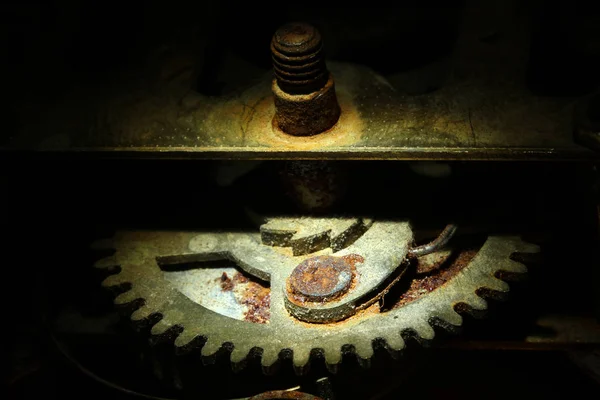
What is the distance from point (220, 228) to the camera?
2971mm

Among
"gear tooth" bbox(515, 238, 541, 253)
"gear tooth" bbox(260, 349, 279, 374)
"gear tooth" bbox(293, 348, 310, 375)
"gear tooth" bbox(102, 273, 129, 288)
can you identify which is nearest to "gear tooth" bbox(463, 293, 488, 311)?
"gear tooth" bbox(515, 238, 541, 253)

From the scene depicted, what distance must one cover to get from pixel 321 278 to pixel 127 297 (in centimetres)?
79

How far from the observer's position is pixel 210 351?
2.38 metres

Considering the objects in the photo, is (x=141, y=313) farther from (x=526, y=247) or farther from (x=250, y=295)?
(x=526, y=247)

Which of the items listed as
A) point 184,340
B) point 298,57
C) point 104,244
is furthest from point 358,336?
point 104,244

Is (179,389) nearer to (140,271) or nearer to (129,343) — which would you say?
(129,343)

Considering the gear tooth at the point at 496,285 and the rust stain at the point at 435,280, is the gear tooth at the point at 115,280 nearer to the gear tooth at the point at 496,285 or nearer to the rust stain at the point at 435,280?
the rust stain at the point at 435,280

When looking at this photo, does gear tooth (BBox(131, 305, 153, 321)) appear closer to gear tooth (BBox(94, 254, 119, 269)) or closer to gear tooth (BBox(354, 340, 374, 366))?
gear tooth (BBox(94, 254, 119, 269))

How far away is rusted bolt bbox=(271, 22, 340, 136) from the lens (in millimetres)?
2238

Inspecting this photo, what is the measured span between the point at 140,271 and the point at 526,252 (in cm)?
158

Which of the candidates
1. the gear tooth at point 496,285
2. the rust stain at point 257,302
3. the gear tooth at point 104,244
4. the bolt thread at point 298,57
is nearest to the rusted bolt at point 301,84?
the bolt thread at point 298,57

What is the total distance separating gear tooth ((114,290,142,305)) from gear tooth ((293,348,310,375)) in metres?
0.71

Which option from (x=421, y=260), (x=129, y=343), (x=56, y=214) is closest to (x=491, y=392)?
(x=421, y=260)

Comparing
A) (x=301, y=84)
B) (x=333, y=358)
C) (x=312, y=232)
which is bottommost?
(x=333, y=358)
